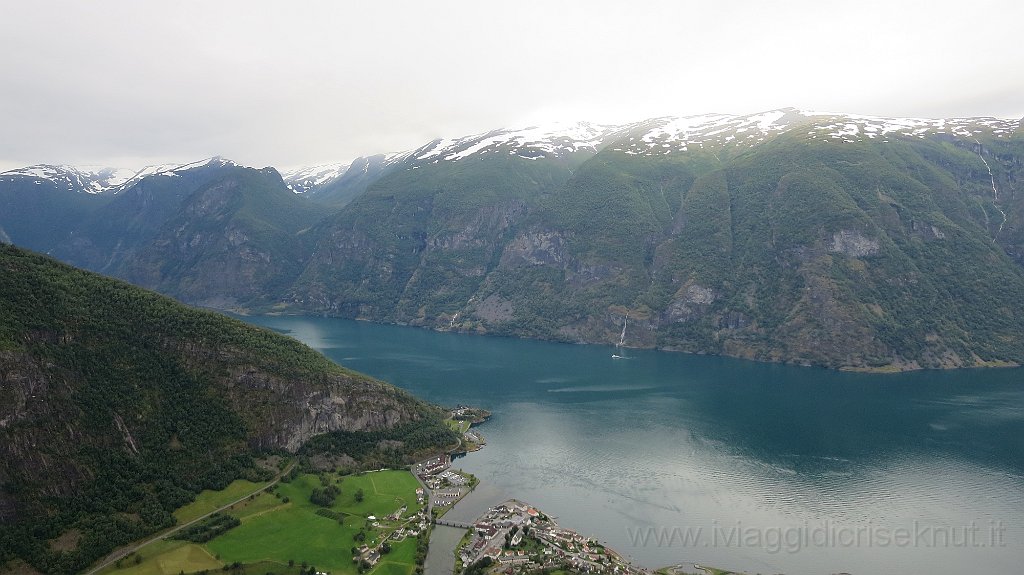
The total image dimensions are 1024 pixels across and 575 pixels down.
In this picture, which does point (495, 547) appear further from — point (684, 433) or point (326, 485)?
point (684, 433)

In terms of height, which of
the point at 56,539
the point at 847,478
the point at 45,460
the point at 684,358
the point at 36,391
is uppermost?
the point at 36,391

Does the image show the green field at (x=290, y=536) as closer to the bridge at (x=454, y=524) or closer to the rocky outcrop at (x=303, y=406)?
the bridge at (x=454, y=524)

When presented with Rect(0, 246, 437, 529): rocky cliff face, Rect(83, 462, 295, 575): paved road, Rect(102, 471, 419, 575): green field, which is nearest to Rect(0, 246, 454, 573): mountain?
Rect(0, 246, 437, 529): rocky cliff face

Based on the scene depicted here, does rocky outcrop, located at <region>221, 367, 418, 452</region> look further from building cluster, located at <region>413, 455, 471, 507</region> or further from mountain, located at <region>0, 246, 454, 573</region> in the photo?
building cluster, located at <region>413, 455, 471, 507</region>

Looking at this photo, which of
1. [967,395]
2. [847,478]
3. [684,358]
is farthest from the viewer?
[684,358]

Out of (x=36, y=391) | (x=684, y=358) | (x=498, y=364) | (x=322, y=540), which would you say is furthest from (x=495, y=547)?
(x=684, y=358)
